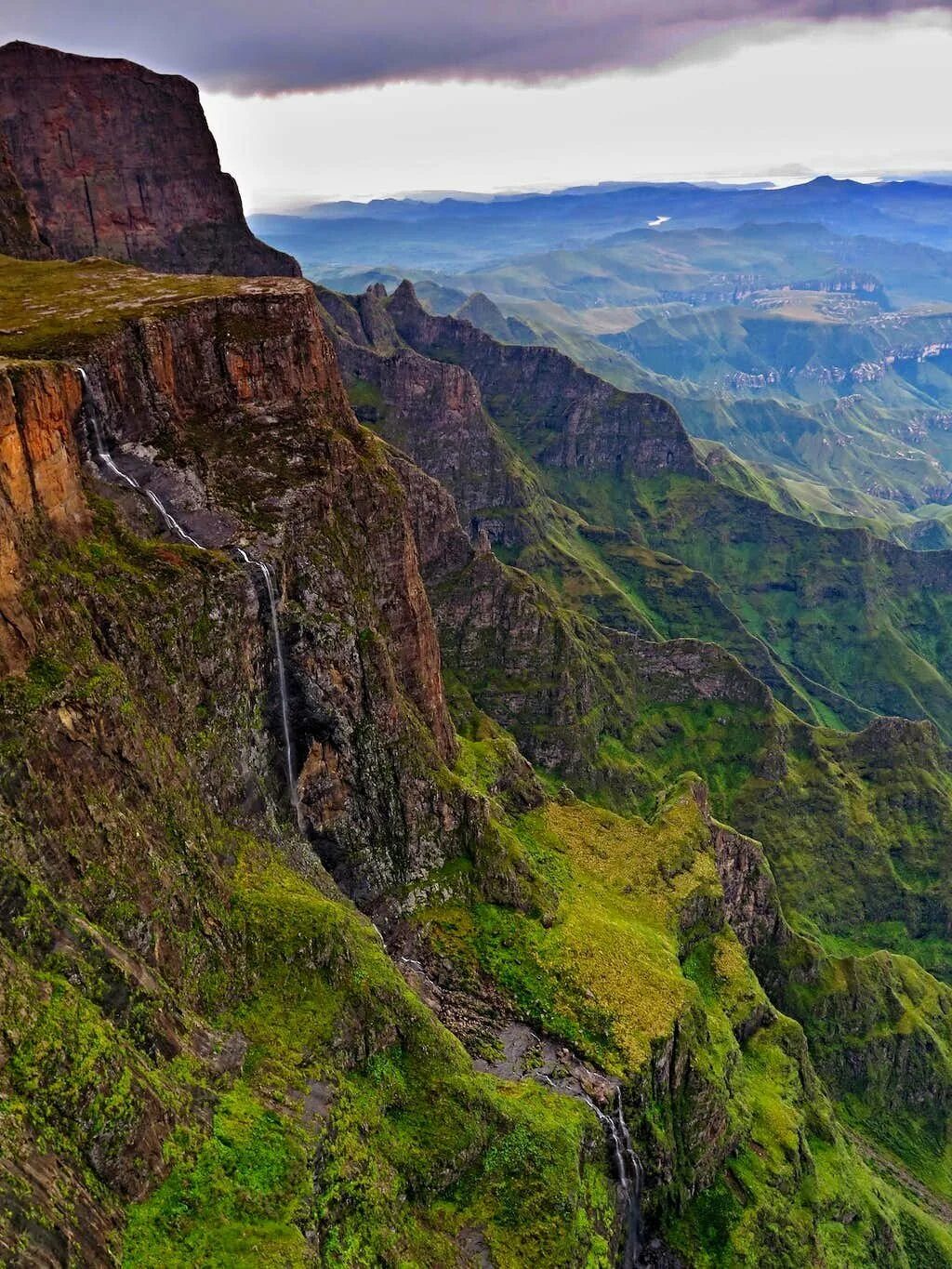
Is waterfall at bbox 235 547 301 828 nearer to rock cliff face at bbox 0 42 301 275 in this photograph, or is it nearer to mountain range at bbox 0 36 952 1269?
mountain range at bbox 0 36 952 1269

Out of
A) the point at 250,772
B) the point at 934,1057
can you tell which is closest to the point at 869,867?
the point at 934,1057

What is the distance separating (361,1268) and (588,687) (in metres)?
134

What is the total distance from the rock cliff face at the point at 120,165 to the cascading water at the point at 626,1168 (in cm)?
14719

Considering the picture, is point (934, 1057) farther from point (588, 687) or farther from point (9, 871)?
point (9, 871)

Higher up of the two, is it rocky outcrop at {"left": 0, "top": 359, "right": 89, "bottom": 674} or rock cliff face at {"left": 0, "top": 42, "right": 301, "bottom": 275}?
rock cliff face at {"left": 0, "top": 42, "right": 301, "bottom": 275}

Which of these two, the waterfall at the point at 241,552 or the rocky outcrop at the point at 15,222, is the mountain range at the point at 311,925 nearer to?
the waterfall at the point at 241,552

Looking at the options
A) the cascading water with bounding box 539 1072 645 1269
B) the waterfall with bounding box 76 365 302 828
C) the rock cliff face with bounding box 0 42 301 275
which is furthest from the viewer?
the rock cliff face with bounding box 0 42 301 275

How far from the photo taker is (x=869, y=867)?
17600 cm

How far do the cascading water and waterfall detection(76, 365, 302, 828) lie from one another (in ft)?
Result: 92.1

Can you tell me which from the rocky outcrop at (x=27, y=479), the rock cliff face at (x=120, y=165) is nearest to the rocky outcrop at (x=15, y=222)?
the rock cliff face at (x=120, y=165)

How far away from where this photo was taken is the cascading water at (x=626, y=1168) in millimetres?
58750

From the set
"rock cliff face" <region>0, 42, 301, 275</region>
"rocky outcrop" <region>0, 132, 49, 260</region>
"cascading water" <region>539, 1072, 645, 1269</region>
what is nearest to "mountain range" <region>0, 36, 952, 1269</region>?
"cascading water" <region>539, 1072, 645, 1269</region>

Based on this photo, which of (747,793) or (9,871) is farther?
(747,793)

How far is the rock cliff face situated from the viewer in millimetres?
144625
